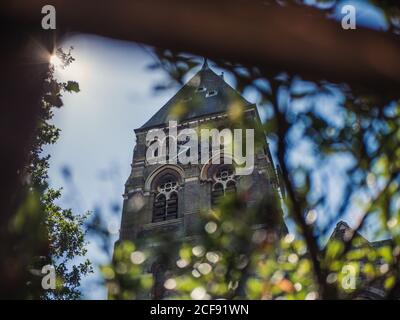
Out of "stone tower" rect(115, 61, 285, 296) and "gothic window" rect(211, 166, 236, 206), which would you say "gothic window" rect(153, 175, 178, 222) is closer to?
"stone tower" rect(115, 61, 285, 296)

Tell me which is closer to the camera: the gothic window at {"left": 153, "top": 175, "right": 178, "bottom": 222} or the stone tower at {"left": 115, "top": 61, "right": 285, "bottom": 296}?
the stone tower at {"left": 115, "top": 61, "right": 285, "bottom": 296}

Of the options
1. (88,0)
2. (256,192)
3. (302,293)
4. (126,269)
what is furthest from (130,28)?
(256,192)

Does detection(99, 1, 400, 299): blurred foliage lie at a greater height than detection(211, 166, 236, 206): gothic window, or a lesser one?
lesser

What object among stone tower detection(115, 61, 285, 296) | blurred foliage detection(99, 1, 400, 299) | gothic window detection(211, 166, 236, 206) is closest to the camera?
blurred foliage detection(99, 1, 400, 299)

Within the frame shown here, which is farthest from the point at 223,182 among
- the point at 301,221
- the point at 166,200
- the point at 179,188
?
the point at 301,221

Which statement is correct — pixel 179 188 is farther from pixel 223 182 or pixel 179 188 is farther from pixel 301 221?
pixel 301 221

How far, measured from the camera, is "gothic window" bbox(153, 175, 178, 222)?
78.2 feet

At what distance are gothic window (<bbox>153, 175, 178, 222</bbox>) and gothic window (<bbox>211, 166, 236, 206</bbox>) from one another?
2.08m

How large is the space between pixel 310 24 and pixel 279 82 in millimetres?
689

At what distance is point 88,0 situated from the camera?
7.61 ft

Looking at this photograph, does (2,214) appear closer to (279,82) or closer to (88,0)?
(88,0)

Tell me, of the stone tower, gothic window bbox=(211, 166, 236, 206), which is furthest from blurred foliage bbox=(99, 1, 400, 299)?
gothic window bbox=(211, 166, 236, 206)

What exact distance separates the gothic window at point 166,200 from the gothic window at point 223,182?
2.08 meters

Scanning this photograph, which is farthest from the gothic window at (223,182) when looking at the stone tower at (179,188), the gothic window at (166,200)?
the gothic window at (166,200)
